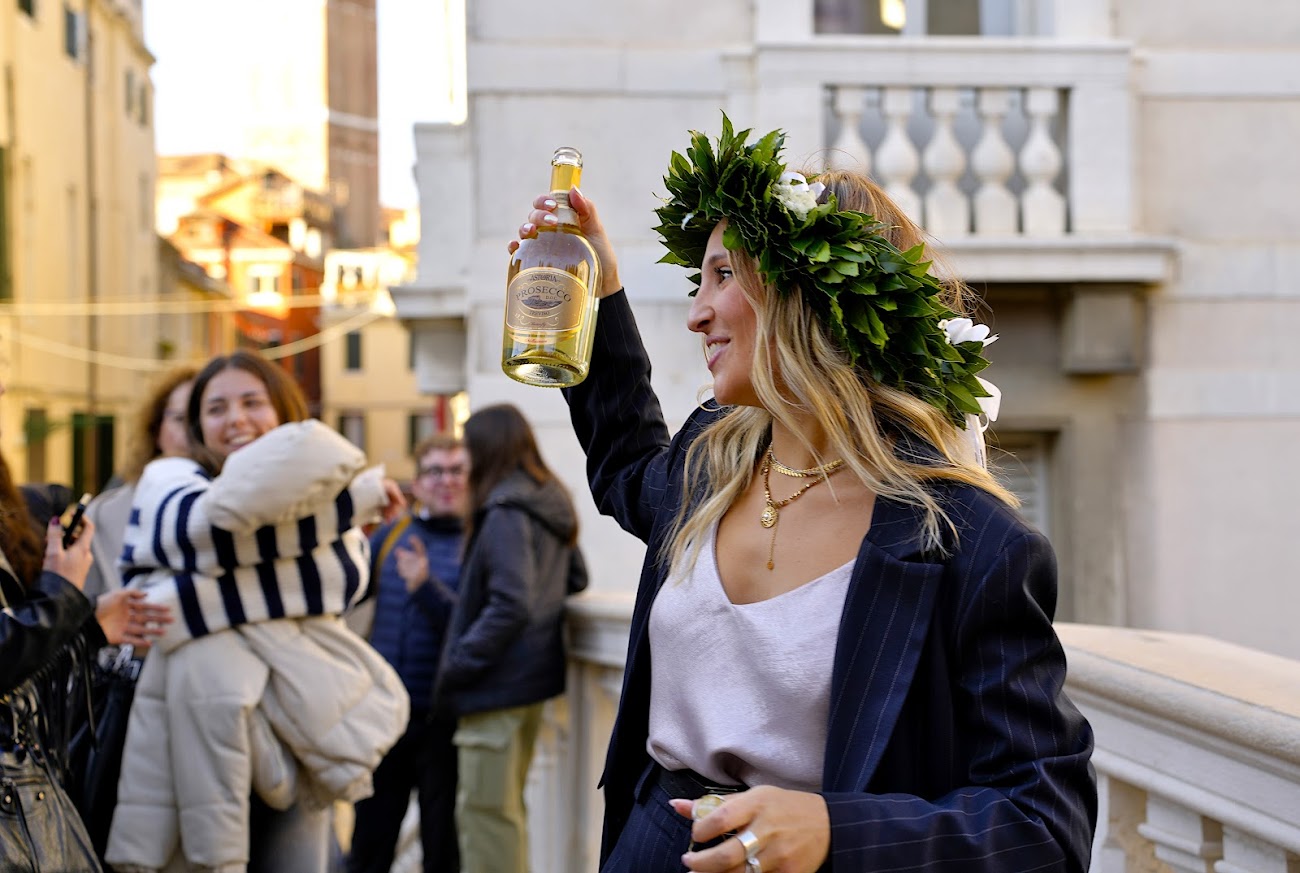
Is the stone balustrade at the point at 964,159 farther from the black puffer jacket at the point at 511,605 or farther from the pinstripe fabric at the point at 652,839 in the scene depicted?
the pinstripe fabric at the point at 652,839

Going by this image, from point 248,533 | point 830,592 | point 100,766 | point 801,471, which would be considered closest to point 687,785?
point 830,592

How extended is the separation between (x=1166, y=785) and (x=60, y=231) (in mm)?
22937

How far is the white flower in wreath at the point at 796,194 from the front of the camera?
1.93 m

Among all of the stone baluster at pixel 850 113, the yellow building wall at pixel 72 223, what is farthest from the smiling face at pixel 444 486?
the yellow building wall at pixel 72 223

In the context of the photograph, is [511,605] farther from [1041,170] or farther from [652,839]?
[1041,170]

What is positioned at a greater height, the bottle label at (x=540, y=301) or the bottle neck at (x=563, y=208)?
the bottle neck at (x=563, y=208)

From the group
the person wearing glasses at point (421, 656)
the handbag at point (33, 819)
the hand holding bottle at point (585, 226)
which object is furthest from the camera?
the person wearing glasses at point (421, 656)

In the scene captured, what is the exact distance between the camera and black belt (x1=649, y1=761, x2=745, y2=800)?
6.15 ft

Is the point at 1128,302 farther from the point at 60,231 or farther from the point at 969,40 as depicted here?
the point at 60,231

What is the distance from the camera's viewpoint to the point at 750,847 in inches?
60.8

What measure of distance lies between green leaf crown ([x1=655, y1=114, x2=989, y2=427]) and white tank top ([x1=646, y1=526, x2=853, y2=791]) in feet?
0.96

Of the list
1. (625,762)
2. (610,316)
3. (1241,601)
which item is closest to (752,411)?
(610,316)

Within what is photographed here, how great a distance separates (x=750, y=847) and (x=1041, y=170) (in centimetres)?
541

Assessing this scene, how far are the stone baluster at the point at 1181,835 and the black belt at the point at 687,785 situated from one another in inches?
31.2
